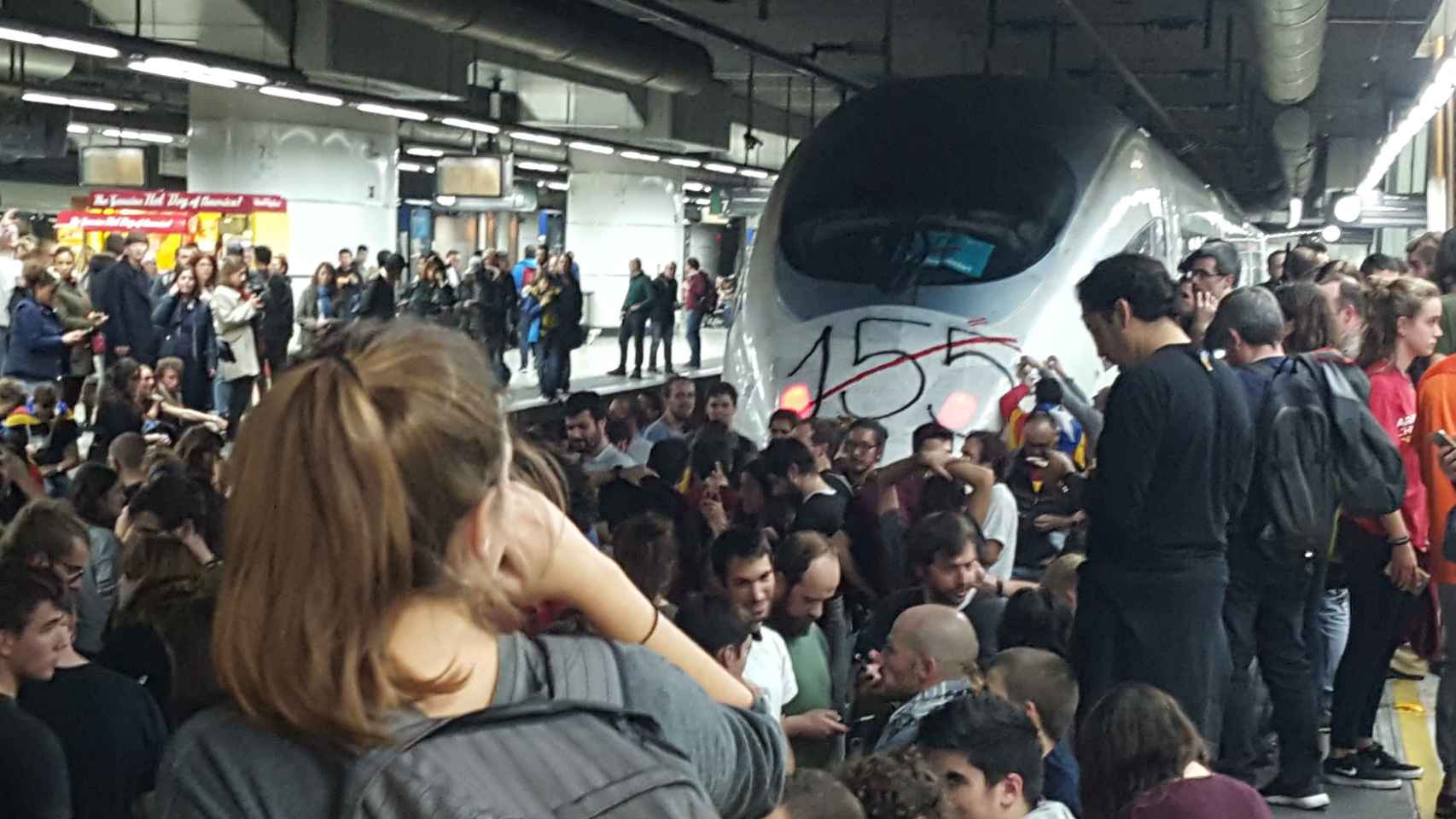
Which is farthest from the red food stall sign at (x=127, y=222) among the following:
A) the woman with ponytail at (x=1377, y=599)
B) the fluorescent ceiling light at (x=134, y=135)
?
the woman with ponytail at (x=1377, y=599)

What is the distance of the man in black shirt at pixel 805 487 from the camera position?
7262mm

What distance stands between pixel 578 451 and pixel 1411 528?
4.06m

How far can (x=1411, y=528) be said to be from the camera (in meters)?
7.00

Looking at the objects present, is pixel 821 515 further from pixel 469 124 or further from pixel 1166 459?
pixel 469 124

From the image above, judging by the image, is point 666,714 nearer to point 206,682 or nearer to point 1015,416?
point 206,682

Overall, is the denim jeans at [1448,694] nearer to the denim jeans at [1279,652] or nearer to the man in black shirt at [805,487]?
the denim jeans at [1279,652]

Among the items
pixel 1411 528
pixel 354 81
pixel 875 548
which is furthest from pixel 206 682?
pixel 354 81

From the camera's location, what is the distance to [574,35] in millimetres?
18641

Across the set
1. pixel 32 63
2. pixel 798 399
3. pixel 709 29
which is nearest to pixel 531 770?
pixel 798 399

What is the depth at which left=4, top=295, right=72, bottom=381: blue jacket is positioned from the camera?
14.6m

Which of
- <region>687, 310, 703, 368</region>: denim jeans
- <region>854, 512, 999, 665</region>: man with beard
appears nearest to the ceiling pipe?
<region>687, 310, 703, 368</region>: denim jeans

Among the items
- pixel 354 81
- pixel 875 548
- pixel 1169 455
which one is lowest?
pixel 875 548

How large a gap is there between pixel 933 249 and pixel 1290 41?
5.73 m

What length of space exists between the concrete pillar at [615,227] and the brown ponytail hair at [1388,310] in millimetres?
28216
